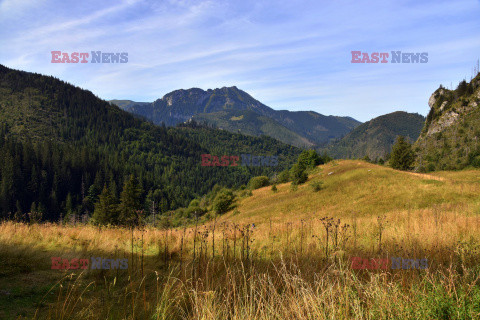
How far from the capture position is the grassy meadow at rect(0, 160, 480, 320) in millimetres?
2633

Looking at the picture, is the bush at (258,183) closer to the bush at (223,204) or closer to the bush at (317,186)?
the bush at (223,204)

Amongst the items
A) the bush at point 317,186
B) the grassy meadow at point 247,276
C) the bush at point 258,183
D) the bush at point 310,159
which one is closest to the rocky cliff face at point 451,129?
the bush at point 310,159

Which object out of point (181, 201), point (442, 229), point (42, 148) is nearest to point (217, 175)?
point (181, 201)

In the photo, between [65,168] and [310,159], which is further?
[65,168]

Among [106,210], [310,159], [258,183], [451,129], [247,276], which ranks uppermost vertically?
[451,129]

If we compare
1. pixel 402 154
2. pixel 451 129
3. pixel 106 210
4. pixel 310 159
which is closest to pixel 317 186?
pixel 402 154

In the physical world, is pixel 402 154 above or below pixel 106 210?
above

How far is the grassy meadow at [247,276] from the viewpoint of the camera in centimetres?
263

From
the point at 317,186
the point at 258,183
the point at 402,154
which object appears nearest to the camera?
the point at 317,186

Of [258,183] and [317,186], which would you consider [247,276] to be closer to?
[317,186]

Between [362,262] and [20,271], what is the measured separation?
20.5 feet

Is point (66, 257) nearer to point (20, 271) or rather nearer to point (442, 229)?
point (20, 271)

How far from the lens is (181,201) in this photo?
4801 inches

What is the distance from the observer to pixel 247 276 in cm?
390
